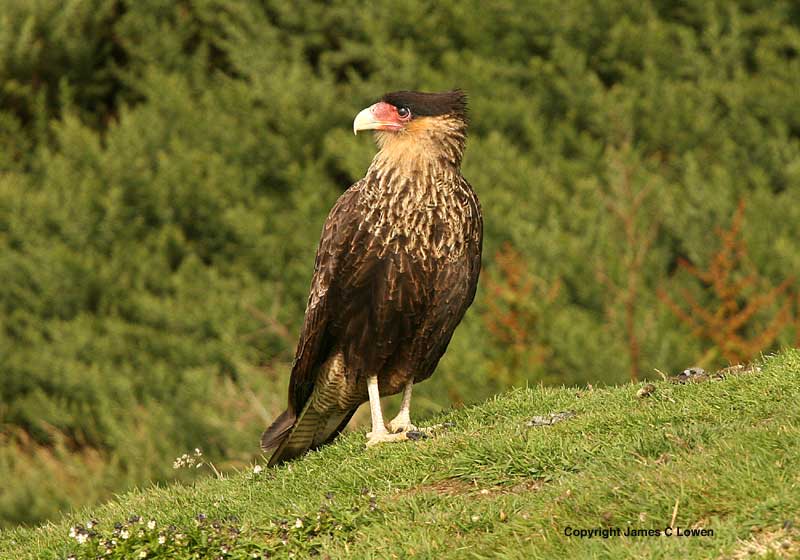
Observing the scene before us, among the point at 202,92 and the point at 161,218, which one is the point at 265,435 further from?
the point at 202,92

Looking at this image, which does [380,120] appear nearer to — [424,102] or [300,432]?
[424,102]

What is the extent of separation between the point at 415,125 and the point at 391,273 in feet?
3.33

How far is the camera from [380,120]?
7289mm

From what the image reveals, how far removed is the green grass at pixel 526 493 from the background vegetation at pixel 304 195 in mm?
7262

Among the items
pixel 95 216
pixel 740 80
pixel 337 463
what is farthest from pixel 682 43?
pixel 337 463

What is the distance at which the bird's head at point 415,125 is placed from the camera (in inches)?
286

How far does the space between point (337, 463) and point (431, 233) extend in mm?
1467

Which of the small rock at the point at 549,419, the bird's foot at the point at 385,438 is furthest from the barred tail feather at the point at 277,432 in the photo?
the small rock at the point at 549,419

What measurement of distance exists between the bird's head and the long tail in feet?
5.83

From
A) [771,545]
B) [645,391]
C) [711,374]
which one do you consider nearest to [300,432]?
[645,391]

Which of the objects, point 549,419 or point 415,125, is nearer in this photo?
point 549,419

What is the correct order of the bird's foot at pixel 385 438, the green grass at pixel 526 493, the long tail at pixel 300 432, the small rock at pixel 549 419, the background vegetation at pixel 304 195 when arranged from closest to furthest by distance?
the green grass at pixel 526 493
the small rock at pixel 549 419
the bird's foot at pixel 385 438
the long tail at pixel 300 432
the background vegetation at pixel 304 195

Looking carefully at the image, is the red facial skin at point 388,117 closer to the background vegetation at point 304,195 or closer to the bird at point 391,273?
the bird at point 391,273

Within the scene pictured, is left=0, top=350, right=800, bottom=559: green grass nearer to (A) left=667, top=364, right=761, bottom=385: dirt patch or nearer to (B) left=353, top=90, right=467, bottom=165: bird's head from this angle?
(A) left=667, top=364, right=761, bottom=385: dirt patch
